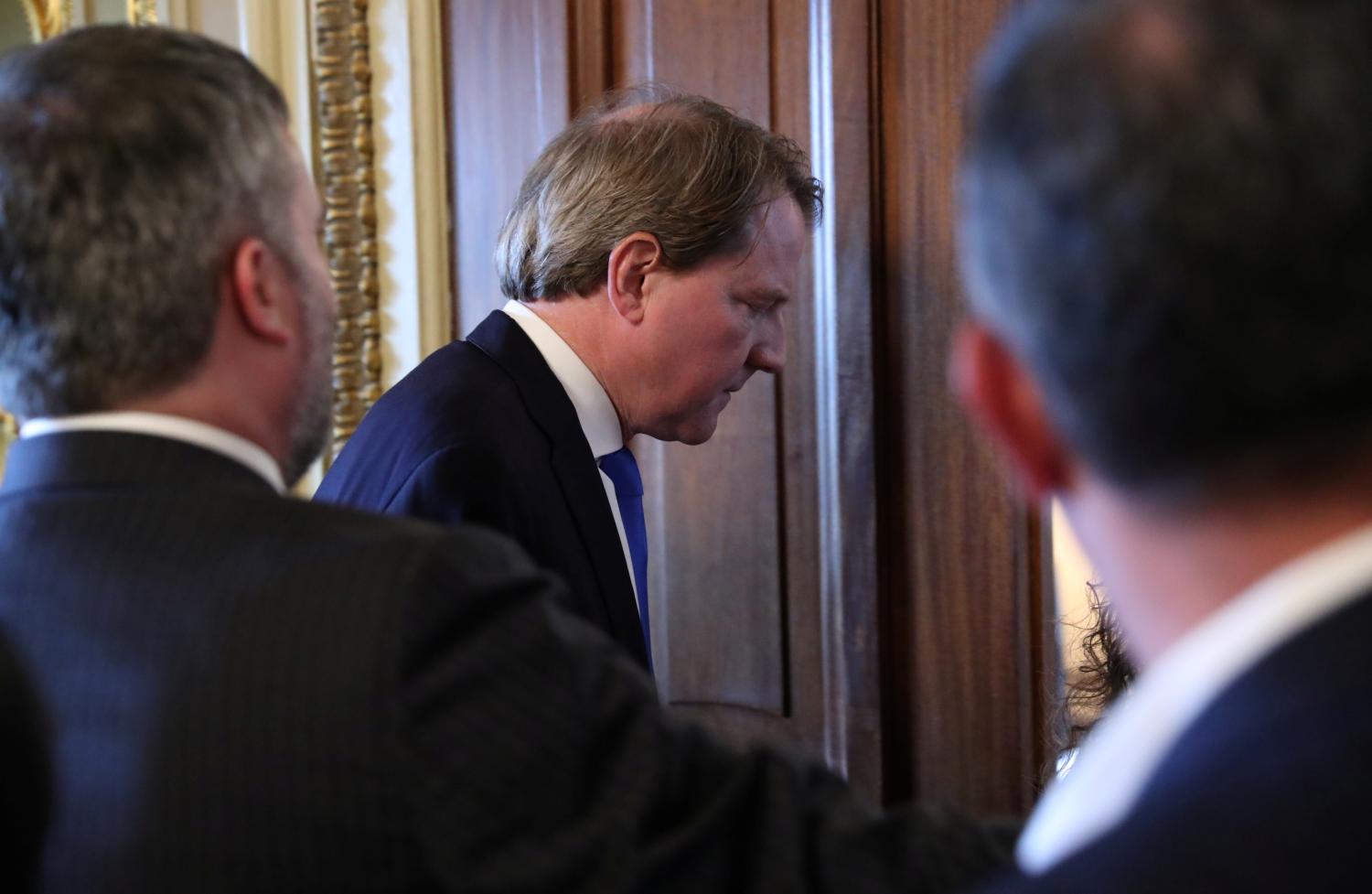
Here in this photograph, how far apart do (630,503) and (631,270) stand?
0.29 m

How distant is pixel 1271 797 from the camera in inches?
21.8

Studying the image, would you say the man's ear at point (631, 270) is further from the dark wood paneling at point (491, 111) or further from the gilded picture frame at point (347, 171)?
the gilded picture frame at point (347, 171)

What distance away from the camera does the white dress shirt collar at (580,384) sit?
1936 mm

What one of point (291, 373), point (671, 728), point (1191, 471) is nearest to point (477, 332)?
point (291, 373)

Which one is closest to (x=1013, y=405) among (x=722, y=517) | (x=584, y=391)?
(x=584, y=391)

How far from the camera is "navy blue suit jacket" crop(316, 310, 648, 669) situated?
1.63 meters

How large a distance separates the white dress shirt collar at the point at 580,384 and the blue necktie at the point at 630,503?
0.08 feet

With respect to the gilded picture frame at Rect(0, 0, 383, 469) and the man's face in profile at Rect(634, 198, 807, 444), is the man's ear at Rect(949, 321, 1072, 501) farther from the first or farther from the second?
the gilded picture frame at Rect(0, 0, 383, 469)

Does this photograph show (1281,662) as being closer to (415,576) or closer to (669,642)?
(415,576)

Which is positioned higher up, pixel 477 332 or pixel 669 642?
pixel 477 332

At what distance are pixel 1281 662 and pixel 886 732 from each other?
158 centimetres

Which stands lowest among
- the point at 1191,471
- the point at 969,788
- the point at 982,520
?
the point at 969,788

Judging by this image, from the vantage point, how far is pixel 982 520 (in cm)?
203

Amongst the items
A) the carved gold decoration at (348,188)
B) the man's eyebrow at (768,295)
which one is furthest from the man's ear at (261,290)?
the carved gold decoration at (348,188)
